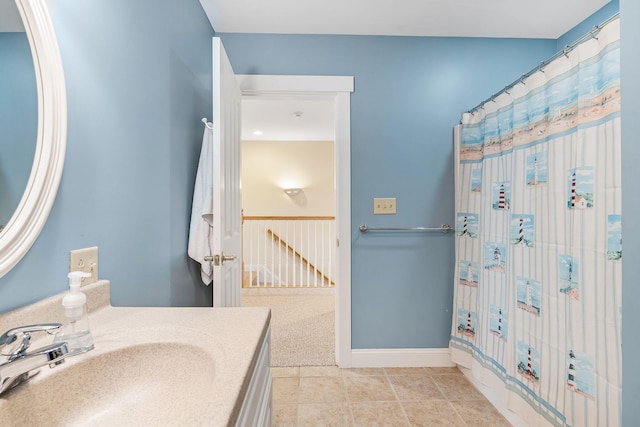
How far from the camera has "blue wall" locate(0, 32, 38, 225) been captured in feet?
2.26

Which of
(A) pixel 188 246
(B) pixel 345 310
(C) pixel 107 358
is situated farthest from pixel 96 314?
(B) pixel 345 310

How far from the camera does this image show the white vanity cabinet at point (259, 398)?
26.9 inches

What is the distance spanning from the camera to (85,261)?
92cm

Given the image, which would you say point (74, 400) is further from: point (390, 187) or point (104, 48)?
point (390, 187)

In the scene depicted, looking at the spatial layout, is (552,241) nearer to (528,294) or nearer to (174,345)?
(528,294)

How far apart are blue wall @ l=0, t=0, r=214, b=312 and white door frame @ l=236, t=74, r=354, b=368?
63 cm

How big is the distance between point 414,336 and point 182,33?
7.87 ft

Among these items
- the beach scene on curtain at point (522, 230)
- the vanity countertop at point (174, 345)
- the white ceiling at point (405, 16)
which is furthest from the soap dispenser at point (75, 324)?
the white ceiling at point (405, 16)

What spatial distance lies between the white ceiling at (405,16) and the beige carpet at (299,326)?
241cm

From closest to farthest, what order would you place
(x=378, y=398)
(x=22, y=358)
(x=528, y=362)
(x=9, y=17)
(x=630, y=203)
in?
1. (x=22, y=358)
2. (x=9, y=17)
3. (x=630, y=203)
4. (x=528, y=362)
5. (x=378, y=398)

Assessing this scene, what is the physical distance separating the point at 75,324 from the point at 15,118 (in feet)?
1.66

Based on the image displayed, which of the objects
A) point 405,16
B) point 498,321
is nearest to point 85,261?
point 498,321

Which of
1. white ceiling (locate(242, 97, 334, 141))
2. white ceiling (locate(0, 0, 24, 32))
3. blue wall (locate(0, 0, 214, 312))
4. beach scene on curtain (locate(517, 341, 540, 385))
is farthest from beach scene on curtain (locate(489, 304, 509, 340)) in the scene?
white ceiling (locate(242, 97, 334, 141))

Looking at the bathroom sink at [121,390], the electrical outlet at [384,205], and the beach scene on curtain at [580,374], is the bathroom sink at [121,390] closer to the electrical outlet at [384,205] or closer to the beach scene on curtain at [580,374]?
the beach scene on curtain at [580,374]
